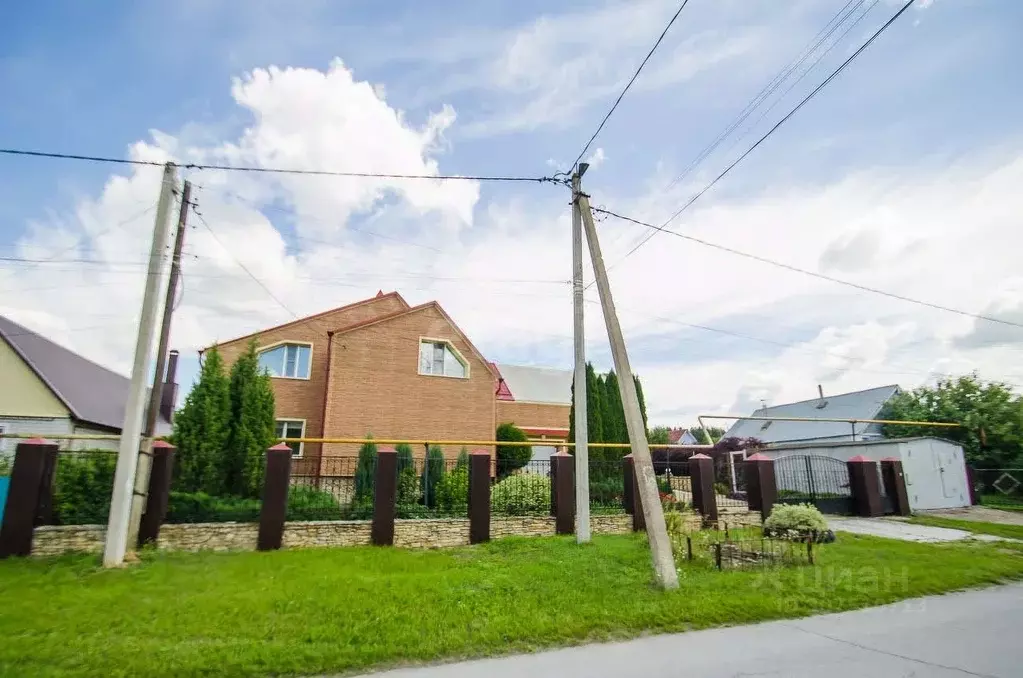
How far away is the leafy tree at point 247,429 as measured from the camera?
1014 centimetres

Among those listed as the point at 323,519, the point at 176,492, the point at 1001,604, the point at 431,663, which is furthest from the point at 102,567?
the point at 1001,604

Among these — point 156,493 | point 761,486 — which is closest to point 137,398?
point 156,493

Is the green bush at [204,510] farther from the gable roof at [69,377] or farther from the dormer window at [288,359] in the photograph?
the dormer window at [288,359]

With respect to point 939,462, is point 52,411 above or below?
above

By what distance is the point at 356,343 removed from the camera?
18359 mm

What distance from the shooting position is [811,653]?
14.5 feet

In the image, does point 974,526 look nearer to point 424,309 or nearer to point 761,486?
point 761,486

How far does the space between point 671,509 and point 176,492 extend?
9.67 meters

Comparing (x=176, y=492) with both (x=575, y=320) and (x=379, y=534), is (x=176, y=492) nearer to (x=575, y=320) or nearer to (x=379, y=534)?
(x=379, y=534)

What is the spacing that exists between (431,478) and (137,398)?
5.30m

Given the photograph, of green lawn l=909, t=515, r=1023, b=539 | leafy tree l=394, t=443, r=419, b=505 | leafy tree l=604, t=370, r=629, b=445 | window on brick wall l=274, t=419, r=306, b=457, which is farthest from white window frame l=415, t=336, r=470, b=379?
green lawn l=909, t=515, r=1023, b=539

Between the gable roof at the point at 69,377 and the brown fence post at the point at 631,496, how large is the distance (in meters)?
12.6

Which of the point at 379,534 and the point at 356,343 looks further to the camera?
the point at 356,343

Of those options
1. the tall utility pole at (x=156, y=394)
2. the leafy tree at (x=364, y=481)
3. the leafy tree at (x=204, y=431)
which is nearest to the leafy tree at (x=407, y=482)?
the leafy tree at (x=364, y=481)
